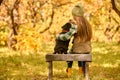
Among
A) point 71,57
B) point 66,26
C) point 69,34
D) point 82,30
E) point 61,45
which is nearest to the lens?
point 71,57

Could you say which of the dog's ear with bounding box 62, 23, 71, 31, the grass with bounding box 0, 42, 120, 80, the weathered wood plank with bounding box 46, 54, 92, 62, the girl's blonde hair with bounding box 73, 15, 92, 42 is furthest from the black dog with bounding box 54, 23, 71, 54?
the weathered wood plank with bounding box 46, 54, 92, 62

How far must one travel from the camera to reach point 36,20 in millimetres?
33219

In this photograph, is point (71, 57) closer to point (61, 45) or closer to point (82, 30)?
point (82, 30)

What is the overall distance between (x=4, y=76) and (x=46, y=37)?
115ft

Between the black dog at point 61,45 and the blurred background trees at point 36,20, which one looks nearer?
the black dog at point 61,45

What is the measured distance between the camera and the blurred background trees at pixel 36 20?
21.4m

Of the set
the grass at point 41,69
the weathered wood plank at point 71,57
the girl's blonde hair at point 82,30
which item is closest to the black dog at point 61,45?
the girl's blonde hair at point 82,30

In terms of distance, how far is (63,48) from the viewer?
1040 centimetres

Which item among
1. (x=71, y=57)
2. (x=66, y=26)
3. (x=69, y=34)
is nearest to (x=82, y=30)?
(x=69, y=34)

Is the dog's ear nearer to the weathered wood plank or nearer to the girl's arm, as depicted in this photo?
the girl's arm

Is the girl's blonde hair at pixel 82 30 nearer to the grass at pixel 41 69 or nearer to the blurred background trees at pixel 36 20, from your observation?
the grass at pixel 41 69

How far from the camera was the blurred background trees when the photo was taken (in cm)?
2138

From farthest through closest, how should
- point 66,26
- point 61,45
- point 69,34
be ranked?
1. point 66,26
2. point 61,45
3. point 69,34

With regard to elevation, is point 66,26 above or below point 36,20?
above
